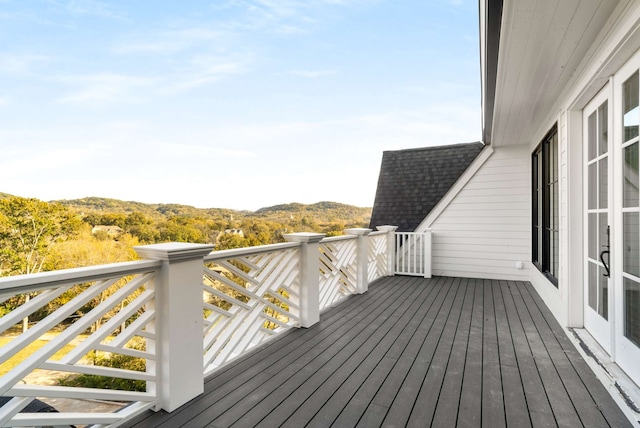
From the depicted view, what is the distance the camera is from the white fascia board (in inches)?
247

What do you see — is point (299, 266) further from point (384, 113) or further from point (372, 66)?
point (384, 113)

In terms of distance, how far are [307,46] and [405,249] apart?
401 inches

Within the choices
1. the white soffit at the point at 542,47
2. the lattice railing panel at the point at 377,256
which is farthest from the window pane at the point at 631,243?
the lattice railing panel at the point at 377,256

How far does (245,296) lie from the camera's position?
2.91 meters

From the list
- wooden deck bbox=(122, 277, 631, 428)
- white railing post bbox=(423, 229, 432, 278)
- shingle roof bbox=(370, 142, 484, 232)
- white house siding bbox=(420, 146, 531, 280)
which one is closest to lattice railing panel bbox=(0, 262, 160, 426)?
wooden deck bbox=(122, 277, 631, 428)

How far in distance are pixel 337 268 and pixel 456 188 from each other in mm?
3364

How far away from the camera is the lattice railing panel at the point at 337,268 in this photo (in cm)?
433

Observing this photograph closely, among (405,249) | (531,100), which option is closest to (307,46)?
(405,249)

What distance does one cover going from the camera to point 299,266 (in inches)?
137

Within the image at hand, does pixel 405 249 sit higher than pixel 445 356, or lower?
higher

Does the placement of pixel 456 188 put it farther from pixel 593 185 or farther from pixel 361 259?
pixel 593 185

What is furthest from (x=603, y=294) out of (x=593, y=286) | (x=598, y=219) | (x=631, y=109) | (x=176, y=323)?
(x=176, y=323)

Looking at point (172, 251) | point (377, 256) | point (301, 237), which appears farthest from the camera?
point (377, 256)

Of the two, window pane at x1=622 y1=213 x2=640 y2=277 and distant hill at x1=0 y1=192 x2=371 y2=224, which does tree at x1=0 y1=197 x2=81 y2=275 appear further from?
window pane at x1=622 y1=213 x2=640 y2=277
